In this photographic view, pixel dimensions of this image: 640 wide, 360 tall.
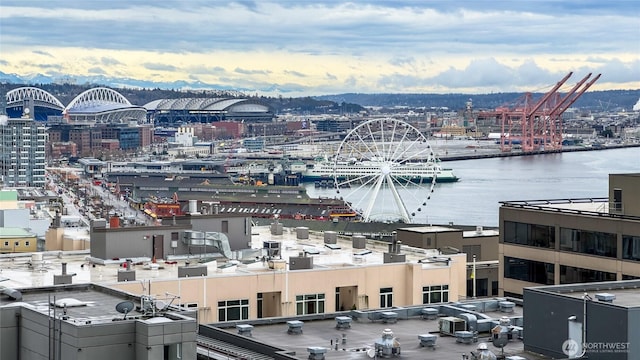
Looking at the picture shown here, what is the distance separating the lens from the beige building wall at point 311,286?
7.95 m

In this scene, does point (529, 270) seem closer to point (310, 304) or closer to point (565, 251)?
point (565, 251)

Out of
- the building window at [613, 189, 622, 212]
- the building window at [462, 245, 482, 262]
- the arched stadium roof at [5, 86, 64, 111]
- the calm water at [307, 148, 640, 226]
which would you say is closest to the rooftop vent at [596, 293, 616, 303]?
the building window at [613, 189, 622, 212]

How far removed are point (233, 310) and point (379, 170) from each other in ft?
76.7

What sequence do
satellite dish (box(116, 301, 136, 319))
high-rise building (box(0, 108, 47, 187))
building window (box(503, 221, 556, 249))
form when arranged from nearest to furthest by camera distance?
1. satellite dish (box(116, 301, 136, 319))
2. building window (box(503, 221, 556, 249))
3. high-rise building (box(0, 108, 47, 187))

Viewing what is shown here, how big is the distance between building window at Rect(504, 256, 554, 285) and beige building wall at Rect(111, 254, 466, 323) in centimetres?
34

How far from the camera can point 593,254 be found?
8.84m

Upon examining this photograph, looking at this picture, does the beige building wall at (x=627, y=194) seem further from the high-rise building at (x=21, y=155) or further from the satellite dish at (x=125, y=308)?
the high-rise building at (x=21, y=155)

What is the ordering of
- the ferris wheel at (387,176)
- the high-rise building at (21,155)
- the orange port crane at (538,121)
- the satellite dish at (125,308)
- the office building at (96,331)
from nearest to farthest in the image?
the office building at (96,331)
the satellite dish at (125,308)
the ferris wheel at (387,176)
the high-rise building at (21,155)
the orange port crane at (538,121)

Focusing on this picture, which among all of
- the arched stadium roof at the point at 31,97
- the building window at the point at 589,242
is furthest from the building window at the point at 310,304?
the arched stadium roof at the point at 31,97

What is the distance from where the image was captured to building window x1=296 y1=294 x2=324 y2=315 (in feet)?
27.5

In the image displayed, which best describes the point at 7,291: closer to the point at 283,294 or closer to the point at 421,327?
the point at 421,327

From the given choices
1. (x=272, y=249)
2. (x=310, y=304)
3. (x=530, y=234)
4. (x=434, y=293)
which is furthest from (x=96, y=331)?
(x=530, y=234)

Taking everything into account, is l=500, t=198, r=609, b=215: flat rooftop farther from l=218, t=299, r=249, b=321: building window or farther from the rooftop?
the rooftop

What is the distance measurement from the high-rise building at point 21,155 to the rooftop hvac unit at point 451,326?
168 ft
